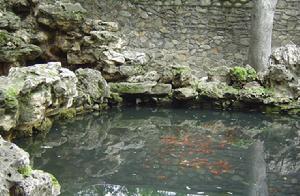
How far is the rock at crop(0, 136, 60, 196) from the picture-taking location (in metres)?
3.09

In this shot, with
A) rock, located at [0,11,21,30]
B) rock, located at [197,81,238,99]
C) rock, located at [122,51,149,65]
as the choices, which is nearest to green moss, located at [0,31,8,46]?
rock, located at [0,11,21,30]

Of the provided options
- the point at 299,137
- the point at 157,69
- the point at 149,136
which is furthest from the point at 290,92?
the point at 149,136

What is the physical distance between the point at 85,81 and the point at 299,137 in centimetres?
376

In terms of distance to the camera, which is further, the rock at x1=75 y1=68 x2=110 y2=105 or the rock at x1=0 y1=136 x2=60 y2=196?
the rock at x1=75 y1=68 x2=110 y2=105

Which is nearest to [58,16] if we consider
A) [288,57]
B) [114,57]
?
[114,57]

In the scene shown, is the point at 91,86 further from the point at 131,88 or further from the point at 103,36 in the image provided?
the point at 103,36

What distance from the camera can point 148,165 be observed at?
529cm

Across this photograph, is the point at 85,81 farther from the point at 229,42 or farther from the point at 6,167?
the point at 229,42

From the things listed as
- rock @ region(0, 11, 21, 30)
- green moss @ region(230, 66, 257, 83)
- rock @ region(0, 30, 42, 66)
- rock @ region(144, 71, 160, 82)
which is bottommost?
rock @ region(144, 71, 160, 82)

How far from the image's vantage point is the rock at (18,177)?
10.1 ft

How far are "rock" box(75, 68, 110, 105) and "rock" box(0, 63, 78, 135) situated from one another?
1.11 m

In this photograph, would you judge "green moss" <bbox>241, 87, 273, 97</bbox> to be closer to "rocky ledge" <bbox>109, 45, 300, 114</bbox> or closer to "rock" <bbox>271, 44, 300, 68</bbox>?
"rocky ledge" <bbox>109, 45, 300, 114</bbox>

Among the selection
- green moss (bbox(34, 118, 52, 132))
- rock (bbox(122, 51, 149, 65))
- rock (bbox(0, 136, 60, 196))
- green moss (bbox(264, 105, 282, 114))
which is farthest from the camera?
rock (bbox(122, 51, 149, 65))

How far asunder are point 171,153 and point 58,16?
3972 millimetres
